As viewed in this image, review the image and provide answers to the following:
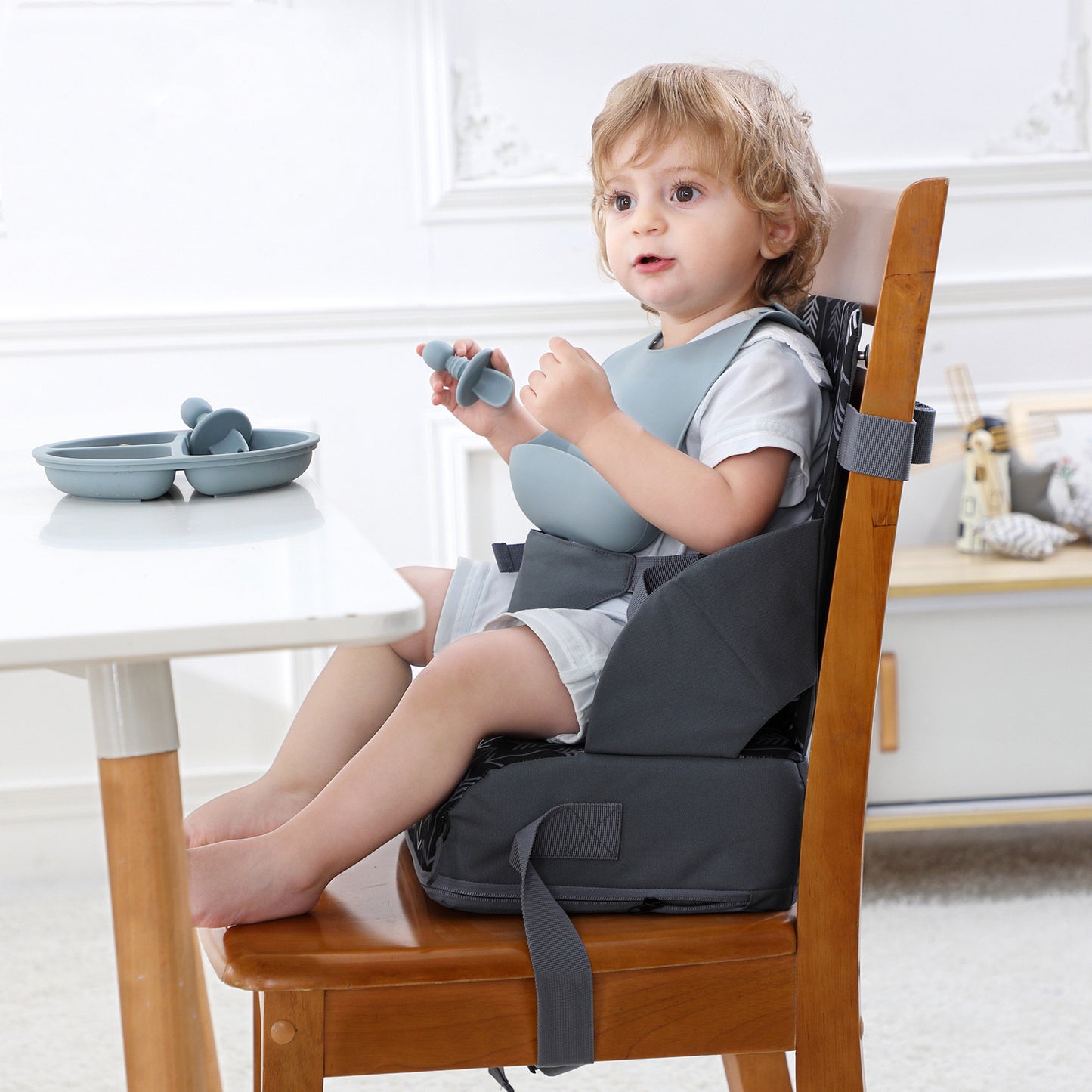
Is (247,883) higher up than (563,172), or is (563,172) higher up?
(563,172)

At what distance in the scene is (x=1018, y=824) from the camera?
82.9 inches

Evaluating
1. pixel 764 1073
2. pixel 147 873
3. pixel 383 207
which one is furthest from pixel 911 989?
pixel 383 207

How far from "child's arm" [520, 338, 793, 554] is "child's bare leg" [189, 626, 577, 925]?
134 mm

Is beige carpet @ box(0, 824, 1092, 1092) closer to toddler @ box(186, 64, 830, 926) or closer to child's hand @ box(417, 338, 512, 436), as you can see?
toddler @ box(186, 64, 830, 926)

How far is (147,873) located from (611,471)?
1.38 feet

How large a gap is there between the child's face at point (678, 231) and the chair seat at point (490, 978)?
0.52m

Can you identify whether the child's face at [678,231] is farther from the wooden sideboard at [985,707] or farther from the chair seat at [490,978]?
the wooden sideboard at [985,707]

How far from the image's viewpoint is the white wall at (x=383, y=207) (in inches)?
71.4

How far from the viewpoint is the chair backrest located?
2.40ft

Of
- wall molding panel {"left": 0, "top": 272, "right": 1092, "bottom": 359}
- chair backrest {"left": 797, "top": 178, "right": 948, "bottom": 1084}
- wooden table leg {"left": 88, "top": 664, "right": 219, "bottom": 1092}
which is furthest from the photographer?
wall molding panel {"left": 0, "top": 272, "right": 1092, "bottom": 359}

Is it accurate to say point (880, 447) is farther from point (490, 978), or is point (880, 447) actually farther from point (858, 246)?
point (490, 978)

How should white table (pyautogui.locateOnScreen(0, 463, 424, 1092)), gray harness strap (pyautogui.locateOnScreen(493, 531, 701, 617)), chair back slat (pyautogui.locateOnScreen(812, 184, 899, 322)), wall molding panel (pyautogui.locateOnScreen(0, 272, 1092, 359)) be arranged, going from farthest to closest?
wall molding panel (pyautogui.locateOnScreen(0, 272, 1092, 359))
gray harness strap (pyautogui.locateOnScreen(493, 531, 701, 617))
chair back slat (pyautogui.locateOnScreen(812, 184, 899, 322))
white table (pyautogui.locateOnScreen(0, 463, 424, 1092))

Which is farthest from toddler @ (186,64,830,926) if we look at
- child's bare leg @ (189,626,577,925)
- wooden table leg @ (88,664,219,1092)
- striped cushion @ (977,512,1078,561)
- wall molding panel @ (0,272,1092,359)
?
striped cushion @ (977,512,1078,561)

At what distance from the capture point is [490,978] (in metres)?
0.74
